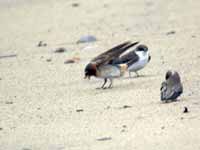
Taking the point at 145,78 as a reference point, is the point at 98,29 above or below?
above

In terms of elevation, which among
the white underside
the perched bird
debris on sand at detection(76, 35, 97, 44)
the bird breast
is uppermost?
debris on sand at detection(76, 35, 97, 44)

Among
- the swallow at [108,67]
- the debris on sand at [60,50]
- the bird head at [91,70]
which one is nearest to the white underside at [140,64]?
the swallow at [108,67]

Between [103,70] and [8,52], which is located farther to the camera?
[8,52]

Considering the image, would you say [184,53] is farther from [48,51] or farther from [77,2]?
[77,2]

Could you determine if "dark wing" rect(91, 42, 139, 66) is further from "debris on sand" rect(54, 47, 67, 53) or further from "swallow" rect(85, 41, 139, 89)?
"debris on sand" rect(54, 47, 67, 53)

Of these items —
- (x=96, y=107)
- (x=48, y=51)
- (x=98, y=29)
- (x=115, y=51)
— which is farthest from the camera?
(x=98, y=29)

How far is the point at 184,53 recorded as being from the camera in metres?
16.4

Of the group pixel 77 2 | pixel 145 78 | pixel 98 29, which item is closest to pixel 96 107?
pixel 145 78

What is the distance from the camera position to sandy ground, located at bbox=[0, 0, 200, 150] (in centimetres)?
1039

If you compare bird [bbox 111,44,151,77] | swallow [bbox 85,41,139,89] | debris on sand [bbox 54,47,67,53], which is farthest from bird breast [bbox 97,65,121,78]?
debris on sand [bbox 54,47,67,53]

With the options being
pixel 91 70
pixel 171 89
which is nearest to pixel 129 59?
pixel 91 70

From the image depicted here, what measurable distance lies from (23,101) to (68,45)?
5.58m

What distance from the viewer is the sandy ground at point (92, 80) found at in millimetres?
10391

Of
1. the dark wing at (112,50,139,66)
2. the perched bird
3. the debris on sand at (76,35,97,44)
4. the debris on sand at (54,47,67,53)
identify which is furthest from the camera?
the debris on sand at (76,35,97,44)
